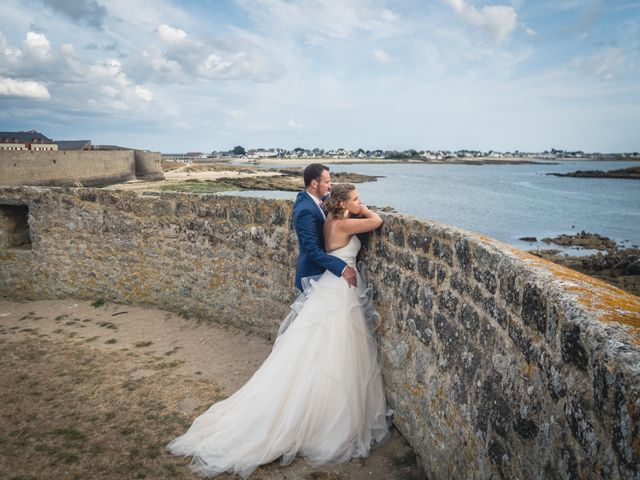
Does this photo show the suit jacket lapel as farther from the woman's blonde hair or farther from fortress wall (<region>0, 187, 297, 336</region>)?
fortress wall (<region>0, 187, 297, 336</region>)

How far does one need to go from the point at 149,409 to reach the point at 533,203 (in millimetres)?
47756

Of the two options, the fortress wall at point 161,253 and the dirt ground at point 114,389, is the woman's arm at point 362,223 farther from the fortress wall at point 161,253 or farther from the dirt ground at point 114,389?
the dirt ground at point 114,389

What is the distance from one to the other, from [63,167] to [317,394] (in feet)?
120

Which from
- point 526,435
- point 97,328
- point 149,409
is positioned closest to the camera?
point 526,435

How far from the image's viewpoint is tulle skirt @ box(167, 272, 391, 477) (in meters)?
3.44

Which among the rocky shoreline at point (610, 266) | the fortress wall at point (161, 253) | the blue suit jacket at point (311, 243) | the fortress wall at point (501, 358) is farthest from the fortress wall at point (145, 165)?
the fortress wall at point (501, 358)

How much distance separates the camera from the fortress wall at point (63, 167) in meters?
28.9

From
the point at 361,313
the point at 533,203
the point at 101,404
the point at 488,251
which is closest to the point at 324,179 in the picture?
the point at 361,313

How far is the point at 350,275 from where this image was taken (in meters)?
3.77

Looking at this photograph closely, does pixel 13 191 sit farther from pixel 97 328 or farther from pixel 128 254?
pixel 97 328

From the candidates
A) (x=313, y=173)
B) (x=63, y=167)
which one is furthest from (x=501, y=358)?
(x=63, y=167)

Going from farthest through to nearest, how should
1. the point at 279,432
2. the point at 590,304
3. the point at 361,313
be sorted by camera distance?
the point at 361,313 → the point at 279,432 → the point at 590,304

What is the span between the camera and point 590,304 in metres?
1.65

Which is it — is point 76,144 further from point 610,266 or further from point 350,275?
point 350,275
